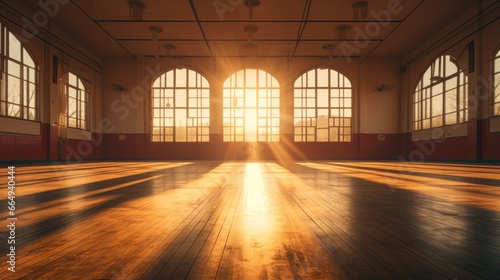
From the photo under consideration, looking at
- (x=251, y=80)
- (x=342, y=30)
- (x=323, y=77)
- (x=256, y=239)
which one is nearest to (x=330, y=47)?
(x=342, y=30)

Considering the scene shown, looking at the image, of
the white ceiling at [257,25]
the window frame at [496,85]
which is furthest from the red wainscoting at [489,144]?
the white ceiling at [257,25]

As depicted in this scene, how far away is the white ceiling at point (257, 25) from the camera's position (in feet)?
32.4

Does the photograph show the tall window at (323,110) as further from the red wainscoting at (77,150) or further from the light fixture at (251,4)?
the red wainscoting at (77,150)

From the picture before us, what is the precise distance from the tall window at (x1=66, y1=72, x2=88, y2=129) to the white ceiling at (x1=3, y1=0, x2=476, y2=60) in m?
1.80

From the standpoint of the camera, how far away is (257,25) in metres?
11.4

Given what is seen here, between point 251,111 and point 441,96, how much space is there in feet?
26.9

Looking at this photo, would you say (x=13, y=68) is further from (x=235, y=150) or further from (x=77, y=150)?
(x=235, y=150)

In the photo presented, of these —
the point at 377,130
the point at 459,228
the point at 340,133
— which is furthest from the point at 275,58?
the point at 459,228

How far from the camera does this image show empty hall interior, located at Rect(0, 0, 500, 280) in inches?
49.3

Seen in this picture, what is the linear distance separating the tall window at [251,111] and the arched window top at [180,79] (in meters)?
1.38

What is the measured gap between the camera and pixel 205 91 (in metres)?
15.3

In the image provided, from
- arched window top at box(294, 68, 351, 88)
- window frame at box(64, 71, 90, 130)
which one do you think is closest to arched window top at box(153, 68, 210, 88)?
window frame at box(64, 71, 90, 130)

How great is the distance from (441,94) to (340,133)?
4.64 metres

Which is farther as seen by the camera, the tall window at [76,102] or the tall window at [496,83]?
the tall window at [76,102]
